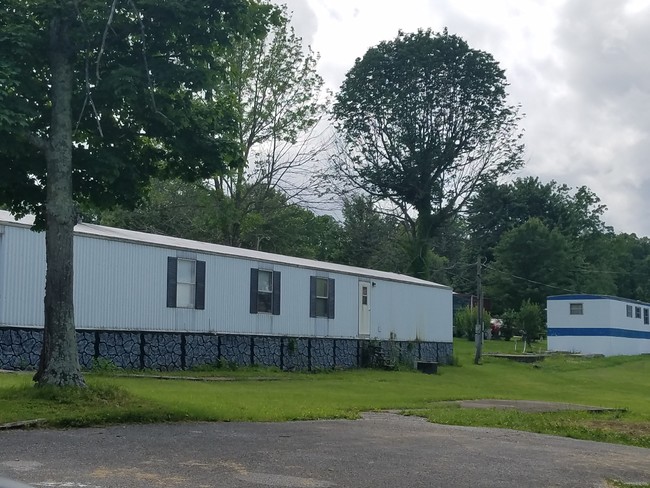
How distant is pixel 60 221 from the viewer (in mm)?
13141

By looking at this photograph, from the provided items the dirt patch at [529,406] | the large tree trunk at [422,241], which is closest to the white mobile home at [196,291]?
the dirt patch at [529,406]

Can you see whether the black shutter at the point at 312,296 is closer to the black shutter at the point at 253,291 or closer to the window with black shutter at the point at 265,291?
the window with black shutter at the point at 265,291

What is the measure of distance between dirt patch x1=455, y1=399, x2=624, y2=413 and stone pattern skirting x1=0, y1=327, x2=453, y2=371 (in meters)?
8.04

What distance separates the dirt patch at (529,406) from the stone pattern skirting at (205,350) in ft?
26.4

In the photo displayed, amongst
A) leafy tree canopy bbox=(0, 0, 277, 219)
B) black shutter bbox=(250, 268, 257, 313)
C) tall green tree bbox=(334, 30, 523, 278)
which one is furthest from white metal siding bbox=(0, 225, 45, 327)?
tall green tree bbox=(334, 30, 523, 278)

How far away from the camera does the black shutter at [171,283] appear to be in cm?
2350

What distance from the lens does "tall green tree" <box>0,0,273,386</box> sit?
1274 cm

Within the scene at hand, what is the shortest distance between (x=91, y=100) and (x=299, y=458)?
6.26m

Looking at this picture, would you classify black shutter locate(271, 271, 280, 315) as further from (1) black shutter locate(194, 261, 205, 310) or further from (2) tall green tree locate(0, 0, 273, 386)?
(2) tall green tree locate(0, 0, 273, 386)

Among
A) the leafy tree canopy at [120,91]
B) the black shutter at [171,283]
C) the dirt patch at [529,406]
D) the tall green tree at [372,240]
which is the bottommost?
the dirt patch at [529,406]

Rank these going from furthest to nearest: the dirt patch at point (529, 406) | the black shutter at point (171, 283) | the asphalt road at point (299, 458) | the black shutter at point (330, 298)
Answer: the black shutter at point (330, 298), the black shutter at point (171, 283), the dirt patch at point (529, 406), the asphalt road at point (299, 458)

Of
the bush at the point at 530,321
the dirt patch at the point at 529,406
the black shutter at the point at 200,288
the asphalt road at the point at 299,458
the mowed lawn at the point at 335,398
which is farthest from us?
the bush at the point at 530,321

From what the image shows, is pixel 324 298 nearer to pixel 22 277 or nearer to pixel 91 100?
pixel 22 277

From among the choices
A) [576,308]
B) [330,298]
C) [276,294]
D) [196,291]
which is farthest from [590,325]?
[196,291]
